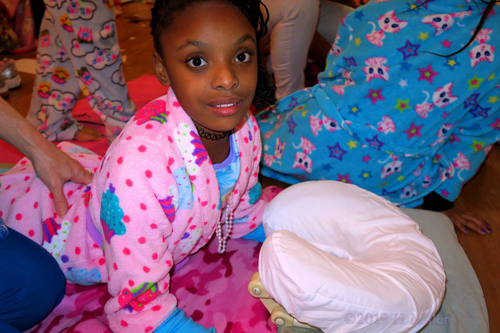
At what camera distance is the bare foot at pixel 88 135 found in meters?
1.59

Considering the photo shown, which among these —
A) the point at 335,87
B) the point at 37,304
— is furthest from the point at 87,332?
the point at 335,87

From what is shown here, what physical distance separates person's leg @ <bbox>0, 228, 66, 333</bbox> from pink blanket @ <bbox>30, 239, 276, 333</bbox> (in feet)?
0.19

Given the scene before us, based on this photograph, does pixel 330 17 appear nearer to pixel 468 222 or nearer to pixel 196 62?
pixel 468 222

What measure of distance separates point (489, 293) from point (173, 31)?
1.08 meters

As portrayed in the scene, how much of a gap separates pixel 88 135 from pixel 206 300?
1026mm

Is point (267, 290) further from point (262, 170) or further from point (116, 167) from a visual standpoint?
point (262, 170)

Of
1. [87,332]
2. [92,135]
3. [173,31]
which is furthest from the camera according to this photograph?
[92,135]

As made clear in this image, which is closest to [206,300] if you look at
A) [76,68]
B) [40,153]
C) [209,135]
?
[209,135]

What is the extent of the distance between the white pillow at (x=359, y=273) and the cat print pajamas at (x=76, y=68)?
103 centimetres

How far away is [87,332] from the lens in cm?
79

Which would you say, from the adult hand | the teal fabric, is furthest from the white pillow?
the adult hand

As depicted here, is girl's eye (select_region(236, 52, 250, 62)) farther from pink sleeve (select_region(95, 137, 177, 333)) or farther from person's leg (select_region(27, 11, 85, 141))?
person's leg (select_region(27, 11, 85, 141))

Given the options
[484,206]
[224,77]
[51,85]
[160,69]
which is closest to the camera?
[224,77]

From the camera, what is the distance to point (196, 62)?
0.68 metres
